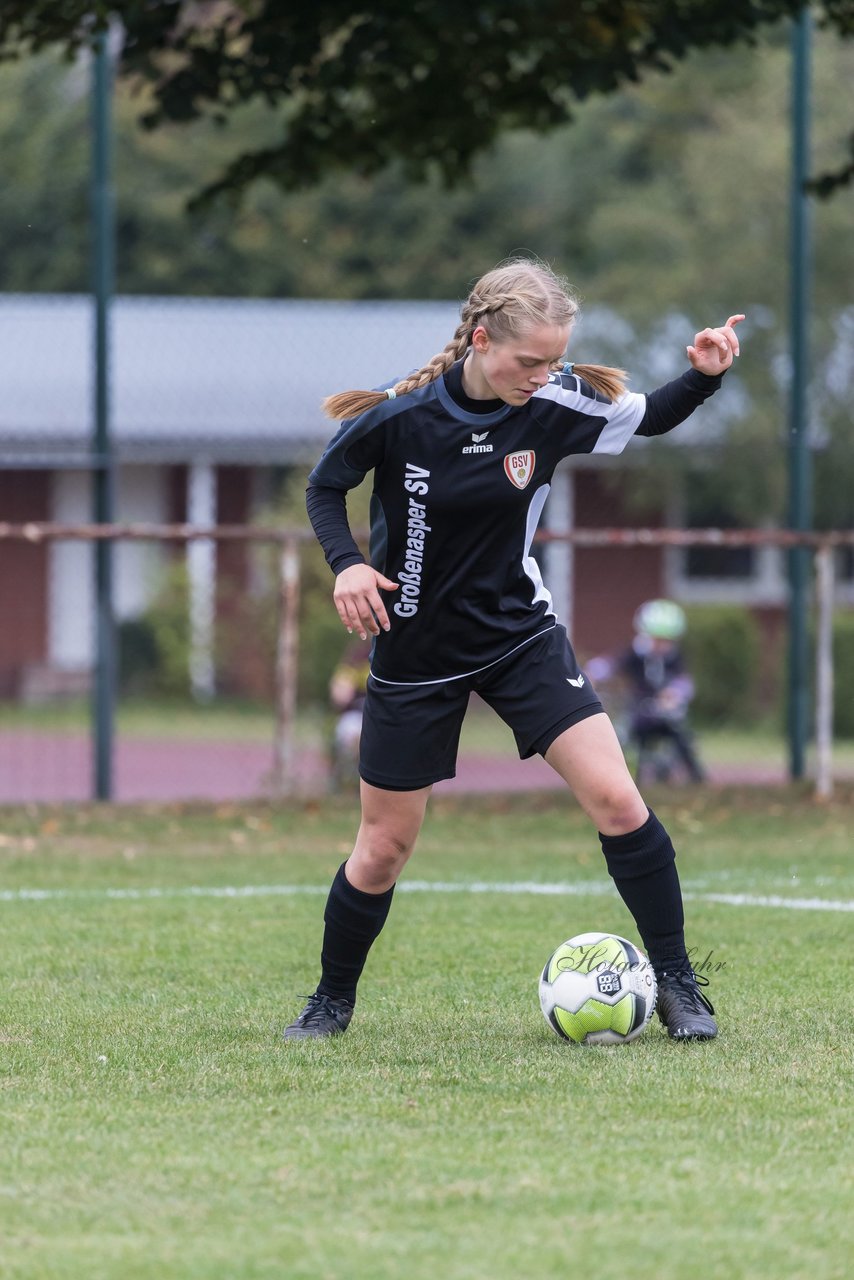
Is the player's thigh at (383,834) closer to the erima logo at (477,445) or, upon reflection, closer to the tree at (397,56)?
the erima logo at (477,445)

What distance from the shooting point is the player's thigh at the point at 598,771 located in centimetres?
480

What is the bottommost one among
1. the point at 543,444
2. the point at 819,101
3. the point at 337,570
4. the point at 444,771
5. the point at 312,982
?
the point at 312,982

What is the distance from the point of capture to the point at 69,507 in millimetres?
22234

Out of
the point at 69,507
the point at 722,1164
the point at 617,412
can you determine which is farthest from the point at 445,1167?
the point at 69,507

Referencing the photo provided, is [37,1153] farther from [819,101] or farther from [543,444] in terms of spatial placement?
[819,101]

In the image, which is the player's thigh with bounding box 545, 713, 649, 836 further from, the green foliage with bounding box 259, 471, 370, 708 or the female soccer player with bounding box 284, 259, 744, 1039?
the green foliage with bounding box 259, 471, 370, 708

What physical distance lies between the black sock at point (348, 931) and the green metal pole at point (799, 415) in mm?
7584

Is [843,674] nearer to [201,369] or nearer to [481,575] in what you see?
[201,369]

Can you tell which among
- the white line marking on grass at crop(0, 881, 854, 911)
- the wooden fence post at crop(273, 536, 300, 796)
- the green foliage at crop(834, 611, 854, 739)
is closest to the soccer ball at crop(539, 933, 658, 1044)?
the white line marking on grass at crop(0, 881, 854, 911)

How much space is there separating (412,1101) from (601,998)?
785 mm

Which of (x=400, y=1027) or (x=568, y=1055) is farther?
(x=400, y=1027)

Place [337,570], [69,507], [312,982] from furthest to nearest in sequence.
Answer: [69,507] < [312,982] < [337,570]

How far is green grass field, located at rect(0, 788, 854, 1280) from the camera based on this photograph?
3.16m

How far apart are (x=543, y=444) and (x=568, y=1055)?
61.1 inches
